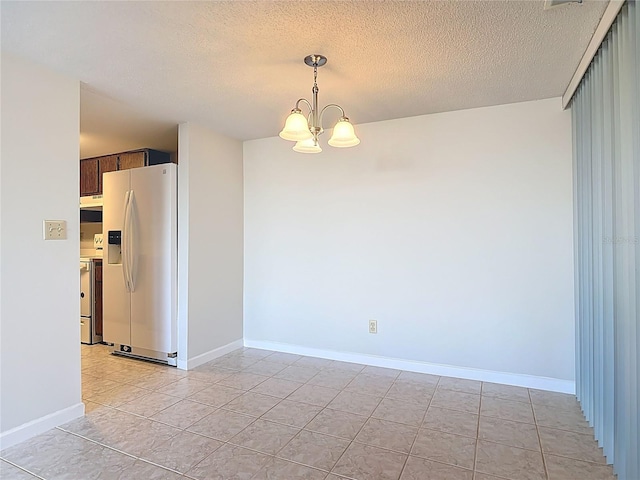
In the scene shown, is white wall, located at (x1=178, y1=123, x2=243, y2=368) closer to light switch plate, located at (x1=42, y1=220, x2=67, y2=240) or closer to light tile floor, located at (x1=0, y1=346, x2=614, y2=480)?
light tile floor, located at (x1=0, y1=346, x2=614, y2=480)

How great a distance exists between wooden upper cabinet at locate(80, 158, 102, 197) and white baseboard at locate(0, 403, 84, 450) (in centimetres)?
283

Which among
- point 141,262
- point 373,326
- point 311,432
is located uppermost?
point 141,262

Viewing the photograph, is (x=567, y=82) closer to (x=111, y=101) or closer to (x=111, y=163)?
(x=111, y=101)

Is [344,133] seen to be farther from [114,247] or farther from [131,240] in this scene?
[114,247]

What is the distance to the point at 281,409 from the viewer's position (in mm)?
2611

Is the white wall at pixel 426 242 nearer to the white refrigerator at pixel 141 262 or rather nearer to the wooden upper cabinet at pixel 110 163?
the white refrigerator at pixel 141 262

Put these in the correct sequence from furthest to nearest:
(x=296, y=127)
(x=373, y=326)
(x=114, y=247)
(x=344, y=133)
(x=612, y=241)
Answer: (x=114, y=247), (x=373, y=326), (x=344, y=133), (x=296, y=127), (x=612, y=241)

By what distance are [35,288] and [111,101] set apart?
1.52 meters

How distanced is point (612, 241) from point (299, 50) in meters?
1.94

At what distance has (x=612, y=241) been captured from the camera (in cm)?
189

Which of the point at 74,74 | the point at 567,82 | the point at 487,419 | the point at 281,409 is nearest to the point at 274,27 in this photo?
the point at 74,74

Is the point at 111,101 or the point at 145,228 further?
the point at 145,228

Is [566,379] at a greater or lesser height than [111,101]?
lesser

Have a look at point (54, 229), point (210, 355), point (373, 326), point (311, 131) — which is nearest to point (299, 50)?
point (311, 131)
